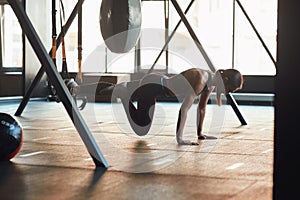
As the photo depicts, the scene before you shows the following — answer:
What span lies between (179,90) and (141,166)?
1.22m

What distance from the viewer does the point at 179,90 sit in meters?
4.63

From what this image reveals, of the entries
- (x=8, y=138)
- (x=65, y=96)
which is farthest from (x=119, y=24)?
(x=8, y=138)

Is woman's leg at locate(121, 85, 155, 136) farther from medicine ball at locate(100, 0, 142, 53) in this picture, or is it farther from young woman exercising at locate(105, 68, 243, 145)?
medicine ball at locate(100, 0, 142, 53)

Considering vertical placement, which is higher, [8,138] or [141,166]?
[8,138]

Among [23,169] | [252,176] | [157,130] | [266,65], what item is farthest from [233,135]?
[266,65]

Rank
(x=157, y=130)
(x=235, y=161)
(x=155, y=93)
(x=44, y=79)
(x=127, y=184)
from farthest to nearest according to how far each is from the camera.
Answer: (x=44, y=79) < (x=157, y=130) < (x=155, y=93) < (x=235, y=161) < (x=127, y=184)

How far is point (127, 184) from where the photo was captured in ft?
9.74

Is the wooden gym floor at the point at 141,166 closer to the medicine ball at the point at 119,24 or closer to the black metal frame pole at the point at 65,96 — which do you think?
the black metal frame pole at the point at 65,96

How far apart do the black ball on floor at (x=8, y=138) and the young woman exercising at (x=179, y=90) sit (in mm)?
1409

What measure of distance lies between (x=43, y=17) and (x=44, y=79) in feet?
4.61

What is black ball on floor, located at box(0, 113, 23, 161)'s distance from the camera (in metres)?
3.63

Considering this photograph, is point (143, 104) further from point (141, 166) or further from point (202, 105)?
point (141, 166)

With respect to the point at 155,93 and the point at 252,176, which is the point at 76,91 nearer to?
the point at 155,93

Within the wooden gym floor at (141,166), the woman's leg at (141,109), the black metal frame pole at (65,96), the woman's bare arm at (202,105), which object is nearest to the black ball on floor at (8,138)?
the wooden gym floor at (141,166)
